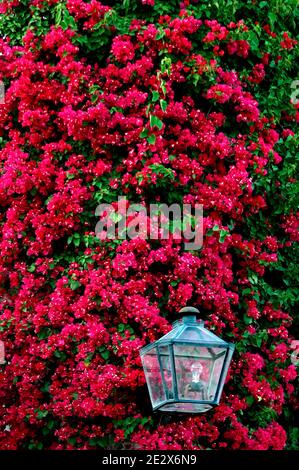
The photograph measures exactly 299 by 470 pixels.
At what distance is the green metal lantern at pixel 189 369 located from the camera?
3971mm

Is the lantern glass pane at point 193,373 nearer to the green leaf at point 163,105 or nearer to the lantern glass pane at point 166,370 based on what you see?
the lantern glass pane at point 166,370

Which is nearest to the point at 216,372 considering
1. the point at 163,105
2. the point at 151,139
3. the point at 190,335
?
the point at 190,335

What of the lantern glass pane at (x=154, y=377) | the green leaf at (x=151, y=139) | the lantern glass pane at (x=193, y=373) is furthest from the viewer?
the green leaf at (x=151, y=139)

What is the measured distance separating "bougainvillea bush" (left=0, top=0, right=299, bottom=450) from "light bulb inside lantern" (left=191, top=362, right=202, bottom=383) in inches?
64.6

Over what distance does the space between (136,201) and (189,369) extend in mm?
2306

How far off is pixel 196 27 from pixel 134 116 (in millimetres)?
833

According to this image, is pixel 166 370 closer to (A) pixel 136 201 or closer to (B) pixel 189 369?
(B) pixel 189 369

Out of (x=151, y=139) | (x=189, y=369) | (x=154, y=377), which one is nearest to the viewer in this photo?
(x=189, y=369)

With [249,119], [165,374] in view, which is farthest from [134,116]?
[165,374]

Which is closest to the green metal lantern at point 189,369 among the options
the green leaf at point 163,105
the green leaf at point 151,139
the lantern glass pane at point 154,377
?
the lantern glass pane at point 154,377

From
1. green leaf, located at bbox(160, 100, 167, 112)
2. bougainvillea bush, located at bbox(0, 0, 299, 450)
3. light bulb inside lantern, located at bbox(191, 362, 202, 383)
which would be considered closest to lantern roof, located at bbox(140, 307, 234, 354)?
light bulb inside lantern, located at bbox(191, 362, 202, 383)

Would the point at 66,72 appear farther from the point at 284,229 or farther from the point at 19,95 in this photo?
the point at 284,229

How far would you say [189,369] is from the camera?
3.99 metres

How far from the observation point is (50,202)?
6.12m
